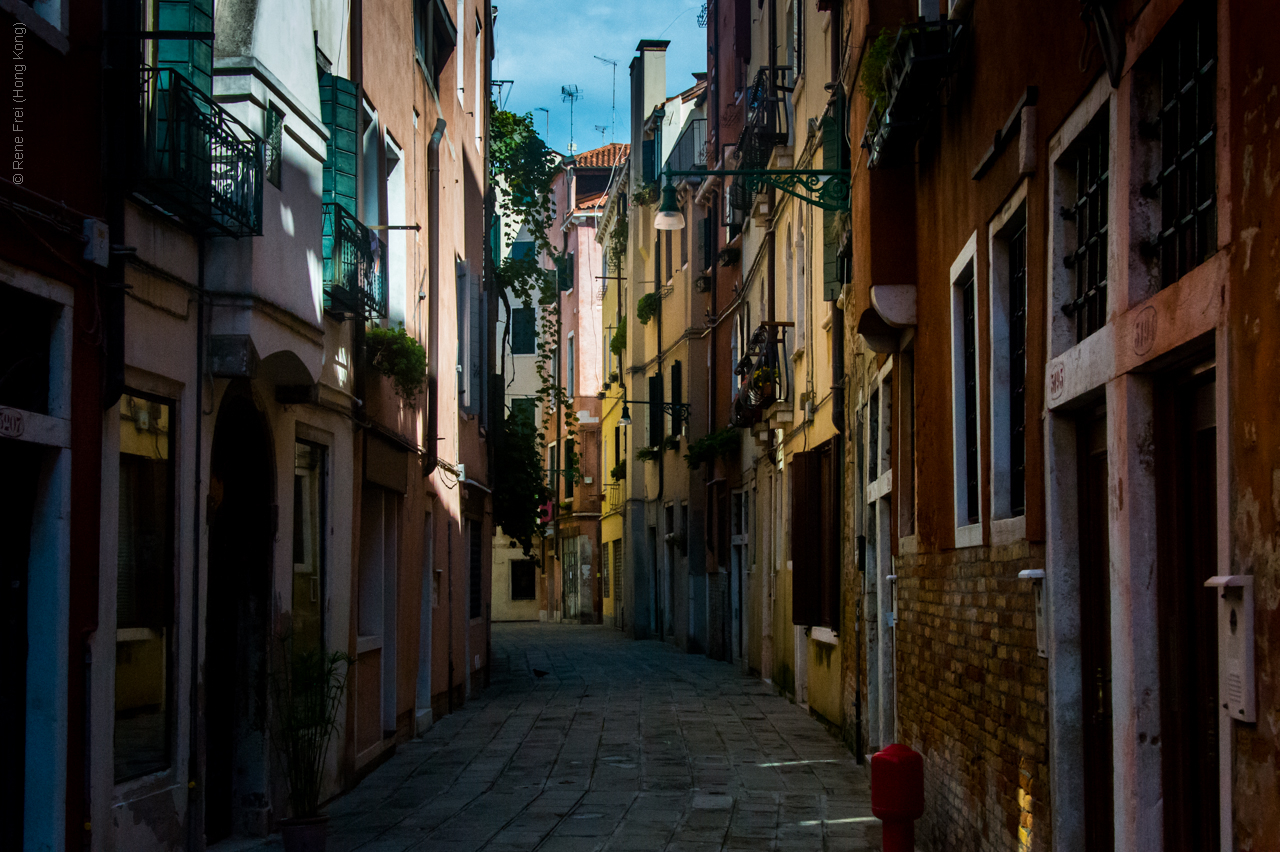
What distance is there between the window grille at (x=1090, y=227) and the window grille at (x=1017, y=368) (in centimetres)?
100

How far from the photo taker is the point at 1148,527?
15.0 ft

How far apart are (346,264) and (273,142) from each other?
2.12 metres

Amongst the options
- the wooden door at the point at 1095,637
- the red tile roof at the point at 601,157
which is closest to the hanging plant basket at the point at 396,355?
the wooden door at the point at 1095,637

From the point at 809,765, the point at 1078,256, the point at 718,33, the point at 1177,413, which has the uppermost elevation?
the point at 718,33

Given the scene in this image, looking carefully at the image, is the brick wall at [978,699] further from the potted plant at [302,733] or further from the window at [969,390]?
the potted plant at [302,733]

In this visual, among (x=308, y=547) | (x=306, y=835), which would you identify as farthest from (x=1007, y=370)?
(x=308, y=547)

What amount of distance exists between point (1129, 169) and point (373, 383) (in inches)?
345

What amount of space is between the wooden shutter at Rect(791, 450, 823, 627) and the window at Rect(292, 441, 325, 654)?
6.40 metres

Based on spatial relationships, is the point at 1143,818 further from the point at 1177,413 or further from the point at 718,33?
the point at 718,33

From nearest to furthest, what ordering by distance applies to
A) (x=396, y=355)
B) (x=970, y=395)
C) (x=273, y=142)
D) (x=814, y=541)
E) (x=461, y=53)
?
(x=970, y=395) < (x=273, y=142) < (x=396, y=355) < (x=814, y=541) < (x=461, y=53)

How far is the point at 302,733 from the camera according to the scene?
9.27 metres

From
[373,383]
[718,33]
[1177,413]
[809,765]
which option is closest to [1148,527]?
[1177,413]

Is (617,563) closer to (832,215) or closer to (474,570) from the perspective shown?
(474,570)

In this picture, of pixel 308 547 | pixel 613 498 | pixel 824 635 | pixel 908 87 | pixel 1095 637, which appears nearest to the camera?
pixel 1095 637
